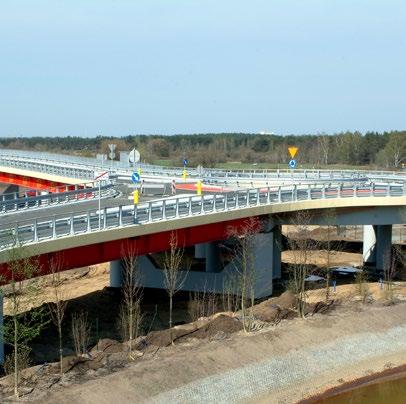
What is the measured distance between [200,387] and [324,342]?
8.96 meters

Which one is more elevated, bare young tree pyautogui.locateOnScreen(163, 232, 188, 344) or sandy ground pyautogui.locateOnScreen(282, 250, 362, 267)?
bare young tree pyautogui.locateOnScreen(163, 232, 188, 344)

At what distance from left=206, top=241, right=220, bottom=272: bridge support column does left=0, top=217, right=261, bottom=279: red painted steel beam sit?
4.69 metres

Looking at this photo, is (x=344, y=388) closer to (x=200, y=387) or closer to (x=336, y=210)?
(x=200, y=387)

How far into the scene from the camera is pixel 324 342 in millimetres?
36656

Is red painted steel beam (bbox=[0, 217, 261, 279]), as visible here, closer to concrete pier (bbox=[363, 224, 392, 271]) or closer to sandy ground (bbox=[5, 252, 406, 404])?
sandy ground (bbox=[5, 252, 406, 404])

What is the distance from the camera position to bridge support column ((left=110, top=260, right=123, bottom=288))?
50344 mm

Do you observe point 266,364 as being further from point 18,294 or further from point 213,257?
point 213,257

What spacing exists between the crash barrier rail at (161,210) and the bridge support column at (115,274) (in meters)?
8.97

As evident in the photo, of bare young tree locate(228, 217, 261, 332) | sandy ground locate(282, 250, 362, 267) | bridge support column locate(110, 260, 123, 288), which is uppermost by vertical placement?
bare young tree locate(228, 217, 261, 332)

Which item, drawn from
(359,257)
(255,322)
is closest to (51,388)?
(255,322)

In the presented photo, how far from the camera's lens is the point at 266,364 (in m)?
33.3

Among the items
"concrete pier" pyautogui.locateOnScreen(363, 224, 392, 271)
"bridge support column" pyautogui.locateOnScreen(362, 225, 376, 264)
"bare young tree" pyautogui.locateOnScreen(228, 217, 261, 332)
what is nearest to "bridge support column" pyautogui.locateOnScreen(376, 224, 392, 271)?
"concrete pier" pyautogui.locateOnScreen(363, 224, 392, 271)

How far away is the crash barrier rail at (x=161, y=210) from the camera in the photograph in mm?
32000

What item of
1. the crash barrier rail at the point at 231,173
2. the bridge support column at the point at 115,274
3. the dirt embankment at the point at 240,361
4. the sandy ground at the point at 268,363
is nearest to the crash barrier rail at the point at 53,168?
the crash barrier rail at the point at 231,173
